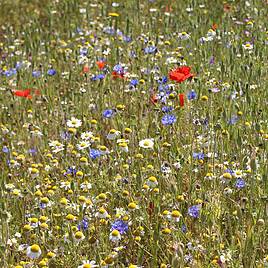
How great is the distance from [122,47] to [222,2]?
1.16 metres

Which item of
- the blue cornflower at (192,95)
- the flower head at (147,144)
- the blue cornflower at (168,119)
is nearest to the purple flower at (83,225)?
the flower head at (147,144)

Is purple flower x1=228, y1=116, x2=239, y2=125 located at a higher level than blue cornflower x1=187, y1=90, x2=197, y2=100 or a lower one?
lower

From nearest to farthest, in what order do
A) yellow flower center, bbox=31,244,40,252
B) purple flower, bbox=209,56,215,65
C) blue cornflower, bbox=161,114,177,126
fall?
yellow flower center, bbox=31,244,40,252 < blue cornflower, bbox=161,114,177,126 < purple flower, bbox=209,56,215,65

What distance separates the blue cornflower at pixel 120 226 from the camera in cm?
226

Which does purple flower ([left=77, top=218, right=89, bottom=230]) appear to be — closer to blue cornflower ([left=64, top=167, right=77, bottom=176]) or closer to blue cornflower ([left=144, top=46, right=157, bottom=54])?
blue cornflower ([left=64, top=167, right=77, bottom=176])

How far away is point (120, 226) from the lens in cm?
227

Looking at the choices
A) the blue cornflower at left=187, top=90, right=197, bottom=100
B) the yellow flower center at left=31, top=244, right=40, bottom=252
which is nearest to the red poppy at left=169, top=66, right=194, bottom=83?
the blue cornflower at left=187, top=90, right=197, bottom=100

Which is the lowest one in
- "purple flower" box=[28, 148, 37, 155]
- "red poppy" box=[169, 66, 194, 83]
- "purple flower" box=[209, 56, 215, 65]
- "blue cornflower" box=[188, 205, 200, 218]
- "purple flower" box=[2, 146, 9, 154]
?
"purple flower" box=[28, 148, 37, 155]

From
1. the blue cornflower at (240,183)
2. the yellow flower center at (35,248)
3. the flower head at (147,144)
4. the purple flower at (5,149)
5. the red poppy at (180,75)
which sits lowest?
the purple flower at (5,149)

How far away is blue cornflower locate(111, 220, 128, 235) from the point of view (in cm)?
226

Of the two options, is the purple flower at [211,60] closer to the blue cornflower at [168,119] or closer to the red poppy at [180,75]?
the red poppy at [180,75]

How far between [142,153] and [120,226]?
0.67 m

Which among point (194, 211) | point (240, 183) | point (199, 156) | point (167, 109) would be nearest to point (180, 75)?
point (167, 109)

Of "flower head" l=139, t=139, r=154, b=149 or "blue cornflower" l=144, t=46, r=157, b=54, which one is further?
"blue cornflower" l=144, t=46, r=157, b=54
